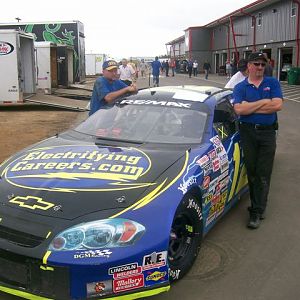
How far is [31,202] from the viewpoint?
9.93 feet

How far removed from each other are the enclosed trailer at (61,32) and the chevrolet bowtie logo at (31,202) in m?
24.2

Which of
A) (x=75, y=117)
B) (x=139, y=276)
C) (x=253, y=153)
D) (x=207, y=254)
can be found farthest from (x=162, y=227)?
(x=75, y=117)

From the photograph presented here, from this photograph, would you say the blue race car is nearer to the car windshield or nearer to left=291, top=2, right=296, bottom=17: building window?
the car windshield

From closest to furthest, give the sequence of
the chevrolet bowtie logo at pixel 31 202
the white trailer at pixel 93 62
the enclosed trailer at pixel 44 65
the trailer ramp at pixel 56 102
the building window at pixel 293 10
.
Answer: the chevrolet bowtie logo at pixel 31 202, the trailer ramp at pixel 56 102, the enclosed trailer at pixel 44 65, the building window at pixel 293 10, the white trailer at pixel 93 62

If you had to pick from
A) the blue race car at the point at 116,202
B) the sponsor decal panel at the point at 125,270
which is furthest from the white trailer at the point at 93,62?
the sponsor decal panel at the point at 125,270

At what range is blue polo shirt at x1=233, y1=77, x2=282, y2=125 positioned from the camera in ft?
14.8

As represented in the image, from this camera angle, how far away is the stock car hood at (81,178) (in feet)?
9.80

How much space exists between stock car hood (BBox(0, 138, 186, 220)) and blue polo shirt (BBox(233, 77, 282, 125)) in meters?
1.20

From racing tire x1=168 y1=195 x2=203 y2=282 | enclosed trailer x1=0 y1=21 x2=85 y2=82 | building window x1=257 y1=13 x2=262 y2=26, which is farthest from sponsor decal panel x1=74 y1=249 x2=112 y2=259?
building window x1=257 y1=13 x2=262 y2=26

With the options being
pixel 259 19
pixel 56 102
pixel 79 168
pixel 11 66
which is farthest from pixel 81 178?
pixel 259 19

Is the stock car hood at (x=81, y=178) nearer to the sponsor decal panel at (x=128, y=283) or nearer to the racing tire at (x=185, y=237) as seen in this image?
the racing tire at (x=185, y=237)

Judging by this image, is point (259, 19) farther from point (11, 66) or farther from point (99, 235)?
point (99, 235)

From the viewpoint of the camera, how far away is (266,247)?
413 centimetres

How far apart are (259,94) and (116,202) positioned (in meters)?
2.30
